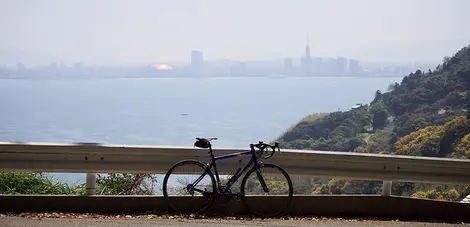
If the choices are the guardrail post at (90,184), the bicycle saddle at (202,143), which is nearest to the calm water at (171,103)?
the guardrail post at (90,184)

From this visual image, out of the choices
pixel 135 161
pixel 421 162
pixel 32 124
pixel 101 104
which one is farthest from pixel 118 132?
pixel 421 162

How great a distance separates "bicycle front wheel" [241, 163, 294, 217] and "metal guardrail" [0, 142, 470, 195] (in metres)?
0.29

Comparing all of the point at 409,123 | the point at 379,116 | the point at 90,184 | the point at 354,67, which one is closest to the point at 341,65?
the point at 354,67

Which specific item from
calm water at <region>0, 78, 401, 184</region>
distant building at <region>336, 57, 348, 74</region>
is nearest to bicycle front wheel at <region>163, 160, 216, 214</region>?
calm water at <region>0, 78, 401, 184</region>

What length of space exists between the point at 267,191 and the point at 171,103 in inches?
602

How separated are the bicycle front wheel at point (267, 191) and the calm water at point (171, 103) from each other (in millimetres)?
10480

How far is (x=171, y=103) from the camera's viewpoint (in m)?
22.8

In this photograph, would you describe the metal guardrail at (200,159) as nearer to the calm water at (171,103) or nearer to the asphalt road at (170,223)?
the asphalt road at (170,223)

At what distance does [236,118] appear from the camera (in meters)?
20.8

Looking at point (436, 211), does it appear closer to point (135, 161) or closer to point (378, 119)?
point (135, 161)

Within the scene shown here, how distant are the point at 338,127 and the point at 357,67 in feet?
19.7

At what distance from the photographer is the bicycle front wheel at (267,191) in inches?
306

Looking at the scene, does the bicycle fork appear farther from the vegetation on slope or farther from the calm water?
the calm water

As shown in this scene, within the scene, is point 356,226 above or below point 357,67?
below
